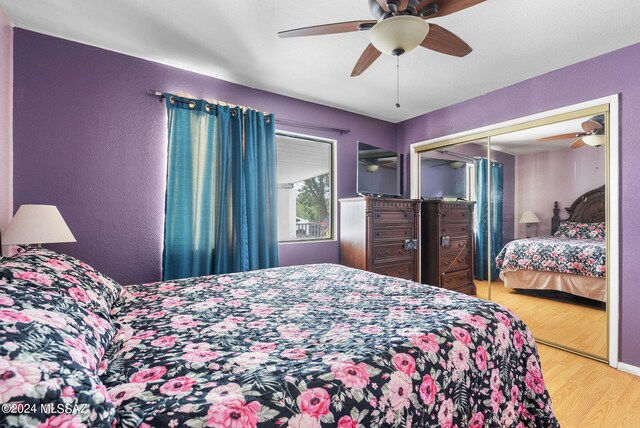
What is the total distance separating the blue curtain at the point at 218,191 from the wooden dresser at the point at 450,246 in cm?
196

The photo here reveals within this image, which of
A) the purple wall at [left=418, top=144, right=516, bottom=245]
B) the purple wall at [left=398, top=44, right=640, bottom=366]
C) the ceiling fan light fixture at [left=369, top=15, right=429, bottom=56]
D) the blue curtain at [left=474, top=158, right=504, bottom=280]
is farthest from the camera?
the blue curtain at [left=474, top=158, right=504, bottom=280]

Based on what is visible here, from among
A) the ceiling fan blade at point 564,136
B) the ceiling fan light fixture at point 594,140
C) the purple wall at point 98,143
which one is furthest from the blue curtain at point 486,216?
the purple wall at point 98,143

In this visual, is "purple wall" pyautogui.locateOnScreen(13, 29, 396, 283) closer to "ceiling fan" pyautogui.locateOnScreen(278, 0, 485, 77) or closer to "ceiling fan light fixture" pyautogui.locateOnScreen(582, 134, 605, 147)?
"ceiling fan" pyautogui.locateOnScreen(278, 0, 485, 77)

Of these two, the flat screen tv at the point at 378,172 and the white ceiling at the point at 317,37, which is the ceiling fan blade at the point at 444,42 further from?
the flat screen tv at the point at 378,172

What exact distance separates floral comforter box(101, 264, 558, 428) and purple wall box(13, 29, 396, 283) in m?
0.97

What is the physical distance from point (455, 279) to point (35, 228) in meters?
3.89

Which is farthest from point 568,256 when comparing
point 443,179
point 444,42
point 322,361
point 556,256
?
point 322,361

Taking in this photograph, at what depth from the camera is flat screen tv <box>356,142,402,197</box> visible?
3670mm

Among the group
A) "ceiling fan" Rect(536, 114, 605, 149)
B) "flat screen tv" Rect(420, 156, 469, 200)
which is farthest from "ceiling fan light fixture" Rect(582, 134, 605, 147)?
"flat screen tv" Rect(420, 156, 469, 200)

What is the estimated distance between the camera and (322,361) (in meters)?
0.93

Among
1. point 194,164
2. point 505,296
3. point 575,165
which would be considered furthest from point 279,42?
point 505,296

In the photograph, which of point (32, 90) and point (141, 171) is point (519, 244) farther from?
point (32, 90)

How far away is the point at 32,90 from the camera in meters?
2.18

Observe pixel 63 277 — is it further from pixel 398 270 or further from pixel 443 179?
pixel 443 179
